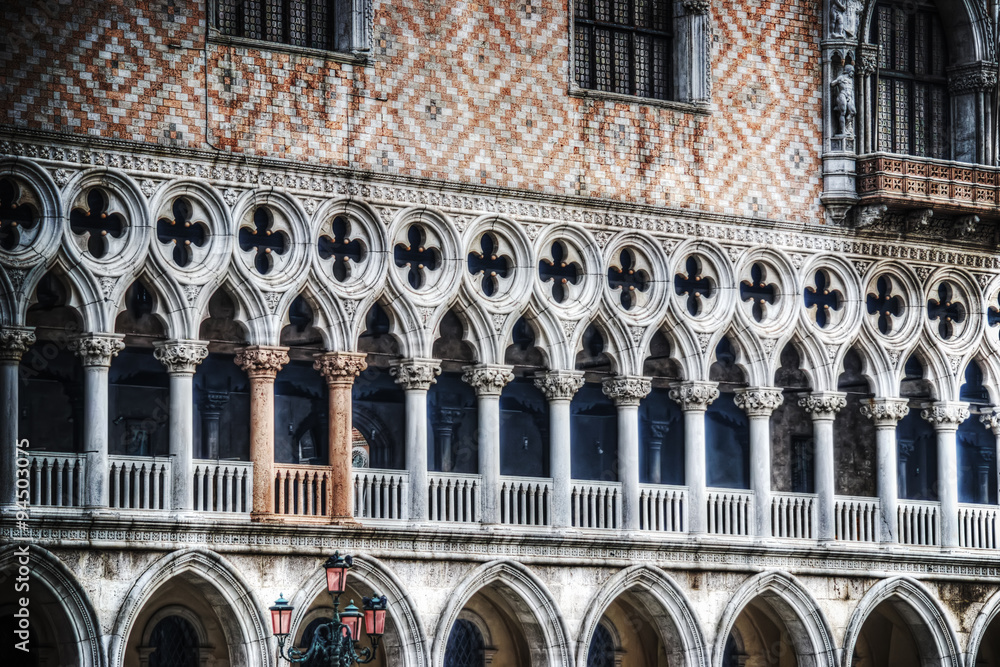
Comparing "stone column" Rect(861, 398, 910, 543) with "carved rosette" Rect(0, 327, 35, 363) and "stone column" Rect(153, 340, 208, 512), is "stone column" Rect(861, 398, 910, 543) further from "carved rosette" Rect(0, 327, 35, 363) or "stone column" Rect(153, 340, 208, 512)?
"carved rosette" Rect(0, 327, 35, 363)

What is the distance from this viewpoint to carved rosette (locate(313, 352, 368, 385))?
82.4 ft

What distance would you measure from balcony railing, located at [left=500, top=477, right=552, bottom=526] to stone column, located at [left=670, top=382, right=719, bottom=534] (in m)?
1.83

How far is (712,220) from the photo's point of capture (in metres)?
27.6

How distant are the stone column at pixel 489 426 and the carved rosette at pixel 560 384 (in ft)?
1.70

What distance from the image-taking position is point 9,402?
23.2 metres

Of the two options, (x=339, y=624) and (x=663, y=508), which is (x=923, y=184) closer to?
(x=663, y=508)

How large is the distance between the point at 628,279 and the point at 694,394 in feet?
5.08

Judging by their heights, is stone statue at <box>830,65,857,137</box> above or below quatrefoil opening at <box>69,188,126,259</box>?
above

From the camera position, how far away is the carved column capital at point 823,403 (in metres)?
28.2

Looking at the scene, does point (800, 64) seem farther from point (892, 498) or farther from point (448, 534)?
point (448, 534)

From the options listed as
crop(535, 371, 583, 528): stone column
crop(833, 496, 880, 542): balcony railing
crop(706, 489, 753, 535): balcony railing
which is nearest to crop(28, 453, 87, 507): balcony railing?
crop(535, 371, 583, 528): stone column

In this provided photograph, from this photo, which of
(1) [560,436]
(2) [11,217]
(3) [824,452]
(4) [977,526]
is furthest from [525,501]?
(2) [11,217]

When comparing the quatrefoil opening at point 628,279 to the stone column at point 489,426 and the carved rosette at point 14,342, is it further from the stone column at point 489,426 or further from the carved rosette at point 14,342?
the carved rosette at point 14,342

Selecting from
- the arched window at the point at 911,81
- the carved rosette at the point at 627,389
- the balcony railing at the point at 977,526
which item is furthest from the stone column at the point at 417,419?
the balcony railing at the point at 977,526
